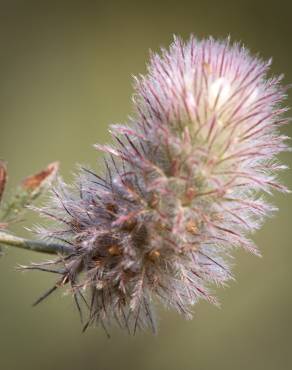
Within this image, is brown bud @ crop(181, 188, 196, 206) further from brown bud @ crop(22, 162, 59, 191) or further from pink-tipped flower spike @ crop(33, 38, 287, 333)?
brown bud @ crop(22, 162, 59, 191)

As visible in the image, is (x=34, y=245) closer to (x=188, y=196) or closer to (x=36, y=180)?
(x=36, y=180)

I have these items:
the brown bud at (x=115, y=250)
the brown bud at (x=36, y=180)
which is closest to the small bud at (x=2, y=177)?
the brown bud at (x=36, y=180)

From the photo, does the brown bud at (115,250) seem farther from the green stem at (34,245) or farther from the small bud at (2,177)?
the small bud at (2,177)

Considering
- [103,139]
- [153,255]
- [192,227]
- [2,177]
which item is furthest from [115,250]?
[103,139]

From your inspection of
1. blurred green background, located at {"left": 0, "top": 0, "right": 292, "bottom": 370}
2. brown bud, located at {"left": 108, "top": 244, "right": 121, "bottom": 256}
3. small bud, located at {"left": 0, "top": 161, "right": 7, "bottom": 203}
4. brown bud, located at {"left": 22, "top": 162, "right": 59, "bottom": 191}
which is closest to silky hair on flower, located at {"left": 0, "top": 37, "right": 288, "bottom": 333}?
brown bud, located at {"left": 108, "top": 244, "right": 121, "bottom": 256}

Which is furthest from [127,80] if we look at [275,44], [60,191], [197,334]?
[60,191]

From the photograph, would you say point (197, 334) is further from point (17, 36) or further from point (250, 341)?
point (17, 36)
